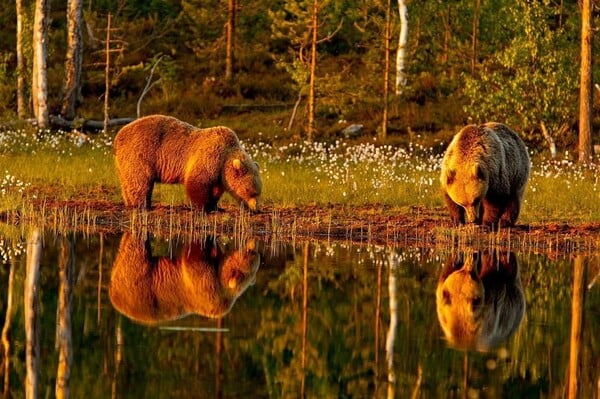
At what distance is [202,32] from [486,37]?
9665 millimetres

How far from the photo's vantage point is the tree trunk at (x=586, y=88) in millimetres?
29375

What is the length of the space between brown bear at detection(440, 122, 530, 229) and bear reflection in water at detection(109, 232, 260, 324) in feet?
9.43

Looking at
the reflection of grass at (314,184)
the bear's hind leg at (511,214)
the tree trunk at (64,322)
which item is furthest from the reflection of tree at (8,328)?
the bear's hind leg at (511,214)

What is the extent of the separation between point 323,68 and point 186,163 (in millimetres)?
24123

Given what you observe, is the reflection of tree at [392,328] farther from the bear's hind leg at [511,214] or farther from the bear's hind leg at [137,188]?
Result: the bear's hind leg at [137,188]

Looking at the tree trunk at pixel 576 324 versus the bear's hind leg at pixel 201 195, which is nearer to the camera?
the tree trunk at pixel 576 324

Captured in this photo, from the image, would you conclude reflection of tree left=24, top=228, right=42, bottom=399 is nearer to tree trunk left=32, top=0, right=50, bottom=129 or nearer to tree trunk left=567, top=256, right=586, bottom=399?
tree trunk left=567, top=256, right=586, bottom=399

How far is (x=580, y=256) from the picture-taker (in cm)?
1762

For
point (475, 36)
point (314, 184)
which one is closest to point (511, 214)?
point (314, 184)

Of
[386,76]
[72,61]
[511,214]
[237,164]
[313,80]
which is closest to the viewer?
[511,214]

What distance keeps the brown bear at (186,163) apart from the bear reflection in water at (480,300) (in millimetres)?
3925

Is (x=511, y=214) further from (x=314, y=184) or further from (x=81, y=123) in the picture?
(x=81, y=123)

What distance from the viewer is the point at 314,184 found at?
23781mm

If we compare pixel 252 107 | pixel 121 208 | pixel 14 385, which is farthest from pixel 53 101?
pixel 14 385
